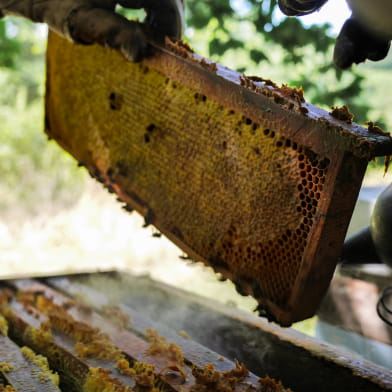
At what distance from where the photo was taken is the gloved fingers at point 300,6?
5.08 ft

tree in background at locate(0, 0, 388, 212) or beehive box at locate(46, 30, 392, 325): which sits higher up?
tree in background at locate(0, 0, 388, 212)

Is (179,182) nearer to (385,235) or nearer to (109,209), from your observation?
(385,235)

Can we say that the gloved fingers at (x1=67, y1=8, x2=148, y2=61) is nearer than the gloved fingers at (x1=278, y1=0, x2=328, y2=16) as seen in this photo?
No

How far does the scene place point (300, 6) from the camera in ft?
5.11

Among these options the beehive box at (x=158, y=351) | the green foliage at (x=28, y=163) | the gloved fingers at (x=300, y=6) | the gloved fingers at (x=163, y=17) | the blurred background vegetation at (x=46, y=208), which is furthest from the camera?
the green foliage at (x=28, y=163)

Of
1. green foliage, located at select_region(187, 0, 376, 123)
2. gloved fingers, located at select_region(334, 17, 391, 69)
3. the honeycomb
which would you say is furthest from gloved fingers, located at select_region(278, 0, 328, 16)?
green foliage, located at select_region(187, 0, 376, 123)

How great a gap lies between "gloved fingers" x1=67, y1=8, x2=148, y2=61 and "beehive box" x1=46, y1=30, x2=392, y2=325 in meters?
0.13

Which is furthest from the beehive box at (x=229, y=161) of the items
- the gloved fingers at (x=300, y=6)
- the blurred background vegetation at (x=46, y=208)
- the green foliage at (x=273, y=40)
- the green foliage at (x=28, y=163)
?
the green foliage at (x=28, y=163)

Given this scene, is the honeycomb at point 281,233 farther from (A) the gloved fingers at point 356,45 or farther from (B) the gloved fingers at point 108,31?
(B) the gloved fingers at point 108,31

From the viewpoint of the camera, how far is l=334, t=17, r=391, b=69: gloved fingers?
1531 millimetres

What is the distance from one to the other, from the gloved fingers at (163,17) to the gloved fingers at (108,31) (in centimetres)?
12

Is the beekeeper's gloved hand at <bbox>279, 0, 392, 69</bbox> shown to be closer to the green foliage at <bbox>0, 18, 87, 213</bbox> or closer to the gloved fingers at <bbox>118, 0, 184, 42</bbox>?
the gloved fingers at <bbox>118, 0, 184, 42</bbox>

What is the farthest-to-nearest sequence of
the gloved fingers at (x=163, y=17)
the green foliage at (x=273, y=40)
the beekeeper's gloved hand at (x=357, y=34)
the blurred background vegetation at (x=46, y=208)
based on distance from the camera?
the blurred background vegetation at (x=46, y=208)
the green foliage at (x=273, y=40)
the gloved fingers at (x=163, y=17)
the beekeeper's gloved hand at (x=357, y=34)

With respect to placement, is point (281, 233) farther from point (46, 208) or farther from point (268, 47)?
point (46, 208)
